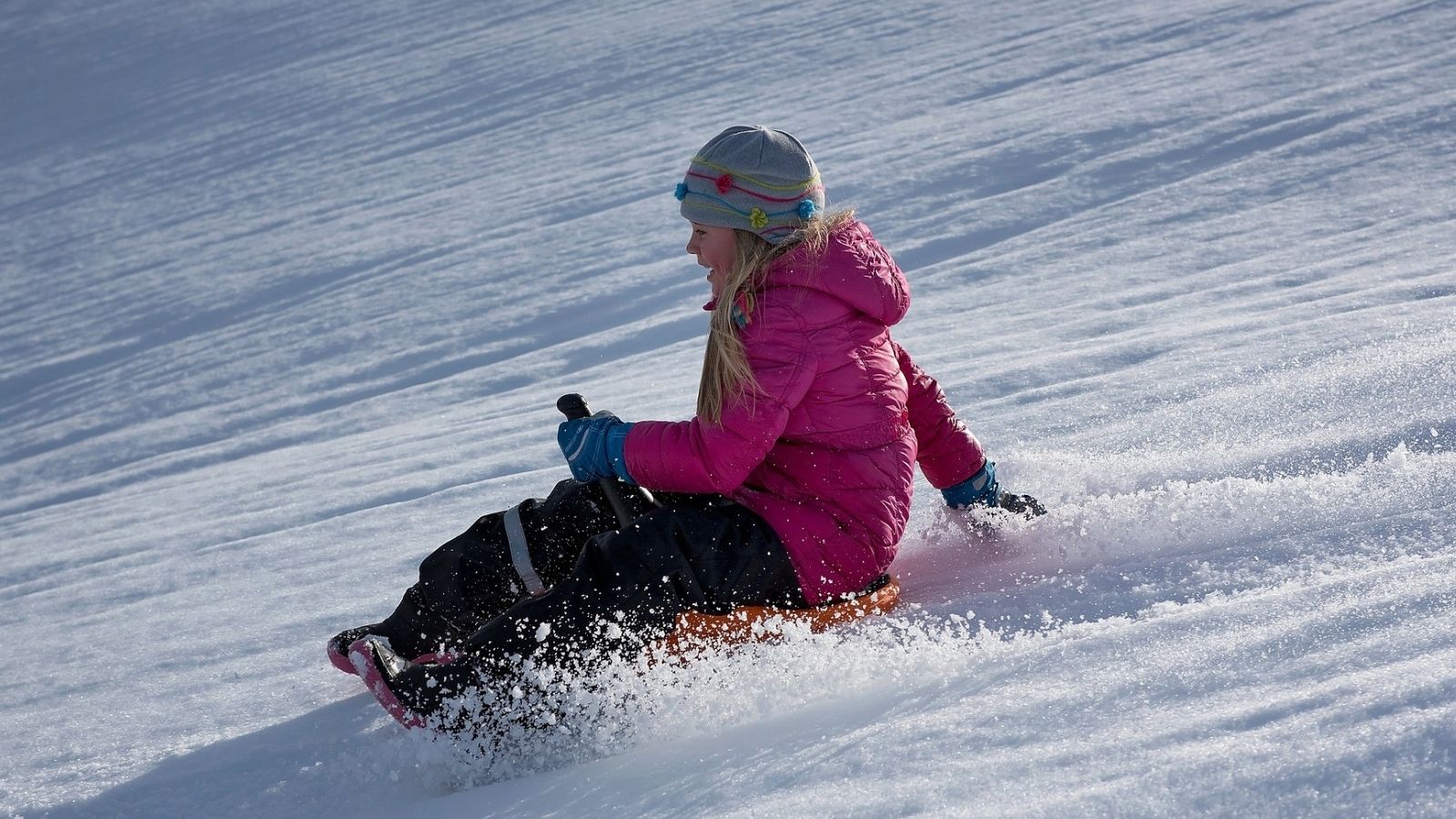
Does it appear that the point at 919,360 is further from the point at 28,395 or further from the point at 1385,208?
the point at 28,395

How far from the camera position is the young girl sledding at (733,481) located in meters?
2.51

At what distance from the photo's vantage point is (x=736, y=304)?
2.66m

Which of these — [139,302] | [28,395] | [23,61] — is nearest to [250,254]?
[139,302]

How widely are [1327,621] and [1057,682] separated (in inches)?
18.0

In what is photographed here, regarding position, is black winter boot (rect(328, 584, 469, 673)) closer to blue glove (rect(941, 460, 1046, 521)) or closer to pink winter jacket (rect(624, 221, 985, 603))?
pink winter jacket (rect(624, 221, 985, 603))

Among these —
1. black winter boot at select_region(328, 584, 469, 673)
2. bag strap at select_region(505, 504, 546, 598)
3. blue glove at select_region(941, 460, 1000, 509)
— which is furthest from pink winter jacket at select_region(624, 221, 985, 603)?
black winter boot at select_region(328, 584, 469, 673)

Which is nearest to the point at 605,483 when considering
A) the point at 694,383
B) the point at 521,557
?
the point at 521,557

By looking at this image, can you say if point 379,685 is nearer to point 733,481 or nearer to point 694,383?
point 733,481

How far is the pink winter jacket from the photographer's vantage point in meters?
2.59

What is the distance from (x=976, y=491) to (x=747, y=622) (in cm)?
83

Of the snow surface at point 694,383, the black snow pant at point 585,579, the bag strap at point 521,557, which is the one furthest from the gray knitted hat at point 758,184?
the snow surface at point 694,383

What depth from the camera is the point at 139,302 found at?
898 centimetres

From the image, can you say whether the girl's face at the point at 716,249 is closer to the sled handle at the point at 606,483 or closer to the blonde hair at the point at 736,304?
the blonde hair at the point at 736,304

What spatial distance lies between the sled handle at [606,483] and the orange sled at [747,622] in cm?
29
